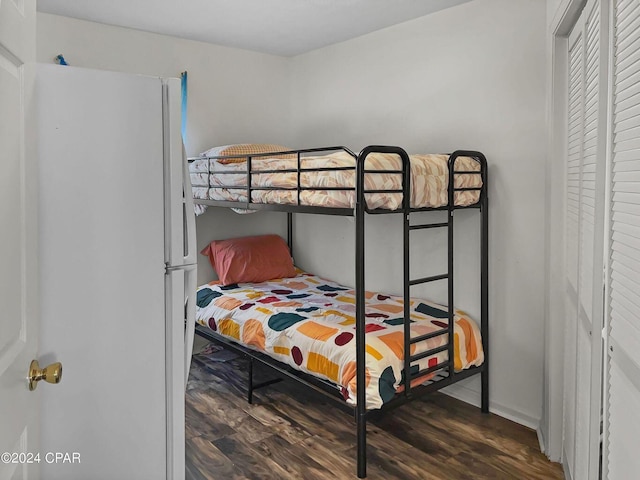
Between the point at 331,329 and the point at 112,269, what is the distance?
1.49 metres

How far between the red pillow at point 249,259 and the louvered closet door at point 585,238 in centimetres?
236

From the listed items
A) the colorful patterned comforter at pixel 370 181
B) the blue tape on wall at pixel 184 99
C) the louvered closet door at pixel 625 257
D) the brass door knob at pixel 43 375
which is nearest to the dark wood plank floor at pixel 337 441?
the louvered closet door at pixel 625 257

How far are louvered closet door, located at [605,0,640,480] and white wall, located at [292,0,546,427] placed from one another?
1.42m

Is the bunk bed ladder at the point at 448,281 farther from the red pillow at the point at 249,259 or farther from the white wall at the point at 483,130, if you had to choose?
the red pillow at the point at 249,259

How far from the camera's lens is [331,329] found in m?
2.79

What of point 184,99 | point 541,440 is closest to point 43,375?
point 541,440

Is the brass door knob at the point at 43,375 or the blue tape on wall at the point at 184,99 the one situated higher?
the blue tape on wall at the point at 184,99

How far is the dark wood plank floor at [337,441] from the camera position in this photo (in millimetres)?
2445

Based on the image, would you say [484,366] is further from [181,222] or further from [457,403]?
[181,222]

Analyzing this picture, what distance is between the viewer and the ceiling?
3150mm

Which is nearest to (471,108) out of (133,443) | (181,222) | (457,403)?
(457,403)

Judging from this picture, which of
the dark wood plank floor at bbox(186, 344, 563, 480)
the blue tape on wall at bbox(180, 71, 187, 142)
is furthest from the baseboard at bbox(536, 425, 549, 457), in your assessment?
the blue tape on wall at bbox(180, 71, 187, 142)

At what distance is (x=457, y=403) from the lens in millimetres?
3232

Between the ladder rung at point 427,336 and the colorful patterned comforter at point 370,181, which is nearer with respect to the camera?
the colorful patterned comforter at point 370,181
